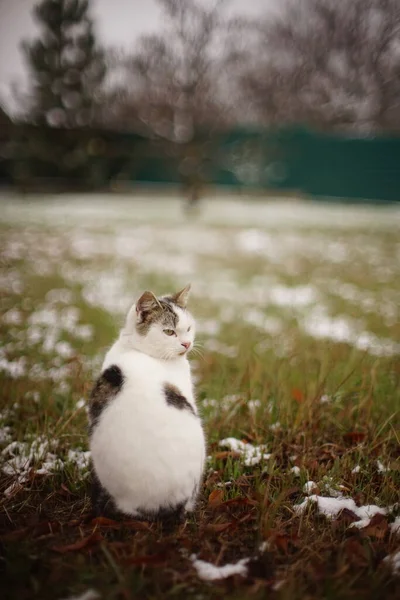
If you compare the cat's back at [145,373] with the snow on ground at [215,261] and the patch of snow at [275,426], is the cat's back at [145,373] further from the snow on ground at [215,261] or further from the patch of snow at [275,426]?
the snow on ground at [215,261]

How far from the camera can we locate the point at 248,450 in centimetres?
224

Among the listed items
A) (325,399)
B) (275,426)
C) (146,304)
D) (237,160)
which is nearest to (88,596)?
(146,304)

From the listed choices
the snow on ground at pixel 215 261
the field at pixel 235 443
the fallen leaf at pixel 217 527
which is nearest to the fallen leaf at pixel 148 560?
the field at pixel 235 443

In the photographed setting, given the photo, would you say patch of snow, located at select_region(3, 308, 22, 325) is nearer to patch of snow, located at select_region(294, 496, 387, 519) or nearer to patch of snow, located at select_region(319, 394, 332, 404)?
patch of snow, located at select_region(319, 394, 332, 404)

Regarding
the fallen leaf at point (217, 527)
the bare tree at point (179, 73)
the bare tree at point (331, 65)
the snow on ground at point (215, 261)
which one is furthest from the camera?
the bare tree at point (179, 73)

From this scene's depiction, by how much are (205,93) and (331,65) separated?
3803 mm

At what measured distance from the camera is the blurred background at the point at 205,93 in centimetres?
704

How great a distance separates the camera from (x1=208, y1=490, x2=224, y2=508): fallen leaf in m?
1.83

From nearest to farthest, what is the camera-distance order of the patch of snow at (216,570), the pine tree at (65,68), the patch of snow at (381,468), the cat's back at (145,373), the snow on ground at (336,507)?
1. the patch of snow at (216,570)
2. the cat's back at (145,373)
3. the snow on ground at (336,507)
4. the patch of snow at (381,468)
5. the pine tree at (65,68)

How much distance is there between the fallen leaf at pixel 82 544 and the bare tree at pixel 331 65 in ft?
23.9

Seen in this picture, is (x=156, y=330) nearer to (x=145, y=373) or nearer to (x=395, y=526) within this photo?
(x=145, y=373)

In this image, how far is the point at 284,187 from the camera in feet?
48.5

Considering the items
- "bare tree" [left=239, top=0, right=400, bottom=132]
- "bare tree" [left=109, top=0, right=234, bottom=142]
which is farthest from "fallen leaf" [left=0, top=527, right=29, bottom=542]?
"bare tree" [left=109, top=0, right=234, bottom=142]

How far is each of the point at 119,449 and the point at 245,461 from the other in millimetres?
897
